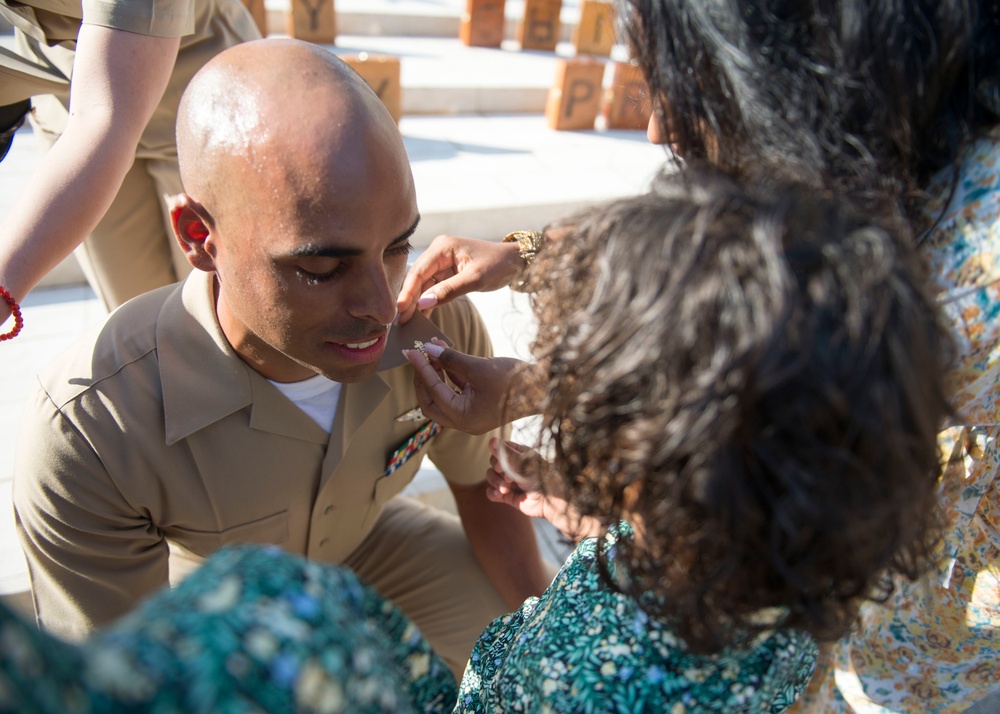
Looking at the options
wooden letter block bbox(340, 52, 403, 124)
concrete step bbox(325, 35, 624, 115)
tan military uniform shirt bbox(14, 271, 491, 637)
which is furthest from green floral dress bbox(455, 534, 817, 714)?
concrete step bbox(325, 35, 624, 115)

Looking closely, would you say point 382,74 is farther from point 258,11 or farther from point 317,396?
point 317,396

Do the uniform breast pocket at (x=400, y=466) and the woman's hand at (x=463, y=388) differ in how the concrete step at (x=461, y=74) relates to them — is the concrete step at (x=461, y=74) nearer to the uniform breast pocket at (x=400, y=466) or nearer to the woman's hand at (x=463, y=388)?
the uniform breast pocket at (x=400, y=466)

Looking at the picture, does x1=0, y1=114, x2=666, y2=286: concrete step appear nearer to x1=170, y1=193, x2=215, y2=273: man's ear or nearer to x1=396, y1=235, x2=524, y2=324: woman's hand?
x1=396, y1=235, x2=524, y2=324: woman's hand

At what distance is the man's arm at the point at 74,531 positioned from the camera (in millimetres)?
1252

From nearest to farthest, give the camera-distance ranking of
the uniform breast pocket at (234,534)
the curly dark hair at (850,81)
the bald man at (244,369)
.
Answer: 1. the curly dark hair at (850,81)
2. the bald man at (244,369)
3. the uniform breast pocket at (234,534)

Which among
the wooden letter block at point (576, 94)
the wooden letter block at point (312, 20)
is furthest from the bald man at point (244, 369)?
the wooden letter block at point (312, 20)

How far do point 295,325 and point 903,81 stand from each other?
3.38ft

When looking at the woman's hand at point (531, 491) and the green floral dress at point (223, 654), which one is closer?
the green floral dress at point (223, 654)

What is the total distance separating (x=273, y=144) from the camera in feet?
3.69

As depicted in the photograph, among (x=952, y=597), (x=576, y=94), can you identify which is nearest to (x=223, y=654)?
(x=952, y=597)

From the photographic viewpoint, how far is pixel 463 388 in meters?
1.44

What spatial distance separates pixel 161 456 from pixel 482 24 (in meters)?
6.55

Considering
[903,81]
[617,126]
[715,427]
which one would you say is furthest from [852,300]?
[617,126]

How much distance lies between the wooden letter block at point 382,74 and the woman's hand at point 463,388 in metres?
3.45
